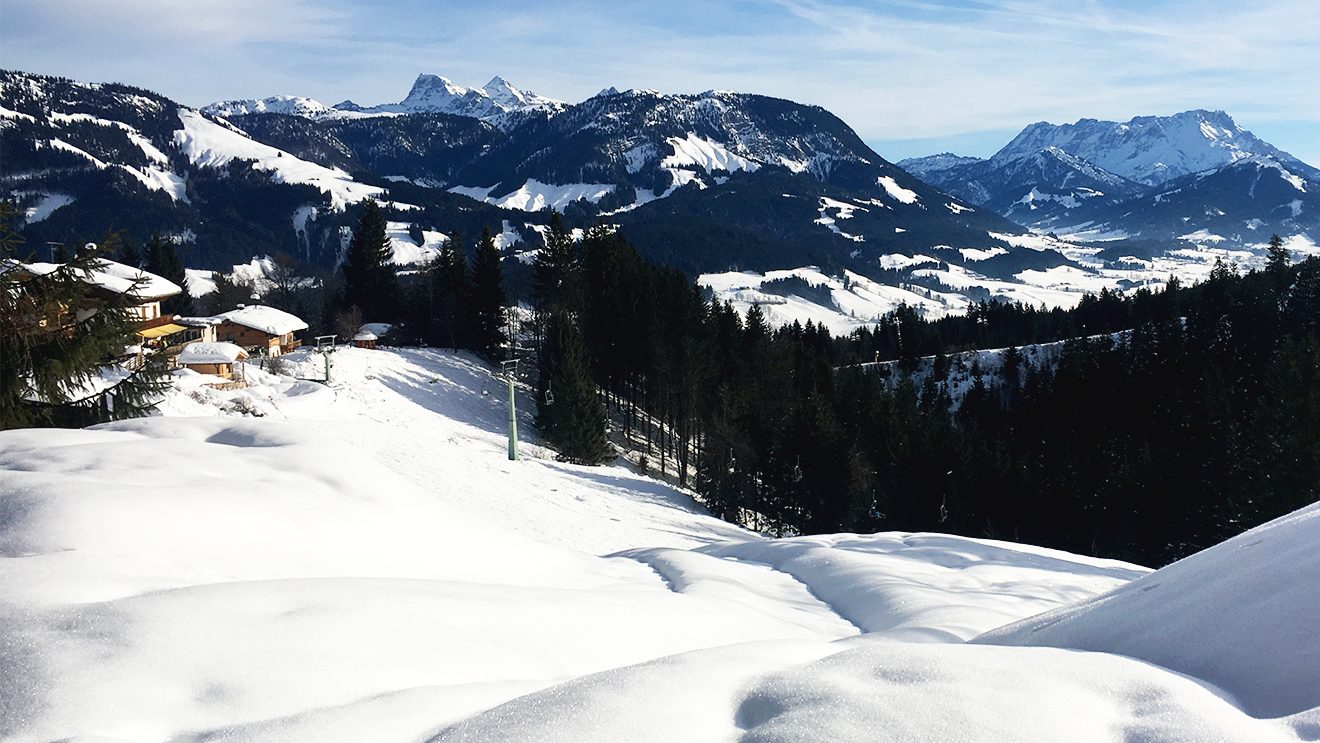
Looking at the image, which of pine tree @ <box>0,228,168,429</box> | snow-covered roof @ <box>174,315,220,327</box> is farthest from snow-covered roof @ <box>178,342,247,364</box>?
pine tree @ <box>0,228,168,429</box>

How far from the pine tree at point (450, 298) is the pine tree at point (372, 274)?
18.3 ft

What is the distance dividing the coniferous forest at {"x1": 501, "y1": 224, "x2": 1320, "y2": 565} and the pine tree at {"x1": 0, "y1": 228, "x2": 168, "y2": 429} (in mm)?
23906

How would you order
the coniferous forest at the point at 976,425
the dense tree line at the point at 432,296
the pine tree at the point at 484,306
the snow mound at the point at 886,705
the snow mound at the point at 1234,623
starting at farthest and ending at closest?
the dense tree line at the point at 432,296 < the pine tree at the point at 484,306 < the coniferous forest at the point at 976,425 < the snow mound at the point at 1234,623 < the snow mound at the point at 886,705

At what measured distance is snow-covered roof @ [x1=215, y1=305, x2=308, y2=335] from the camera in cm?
5412

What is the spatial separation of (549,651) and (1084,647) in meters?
3.84

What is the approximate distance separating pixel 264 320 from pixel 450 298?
40.5ft

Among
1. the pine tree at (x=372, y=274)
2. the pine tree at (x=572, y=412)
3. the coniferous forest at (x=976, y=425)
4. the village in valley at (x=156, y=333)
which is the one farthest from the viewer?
the pine tree at (x=372, y=274)

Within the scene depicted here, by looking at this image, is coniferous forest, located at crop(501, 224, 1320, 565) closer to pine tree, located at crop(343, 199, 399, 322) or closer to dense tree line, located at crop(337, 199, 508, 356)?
dense tree line, located at crop(337, 199, 508, 356)

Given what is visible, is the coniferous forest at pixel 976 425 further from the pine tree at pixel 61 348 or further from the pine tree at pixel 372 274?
the pine tree at pixel 61 348

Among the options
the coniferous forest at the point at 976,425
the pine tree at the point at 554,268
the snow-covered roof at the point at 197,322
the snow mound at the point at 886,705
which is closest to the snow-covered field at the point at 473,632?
the snow mound at the point at 886,705

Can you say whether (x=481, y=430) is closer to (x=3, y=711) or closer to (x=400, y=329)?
(x=400, y=329)

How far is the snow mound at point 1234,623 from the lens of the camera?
4.52m

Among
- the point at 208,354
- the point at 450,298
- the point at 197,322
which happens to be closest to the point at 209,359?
the point at 208,354

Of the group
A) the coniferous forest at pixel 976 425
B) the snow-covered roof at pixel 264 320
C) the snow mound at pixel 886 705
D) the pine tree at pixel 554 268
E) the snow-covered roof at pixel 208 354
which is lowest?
the coniferous forest at pixel 976 425
